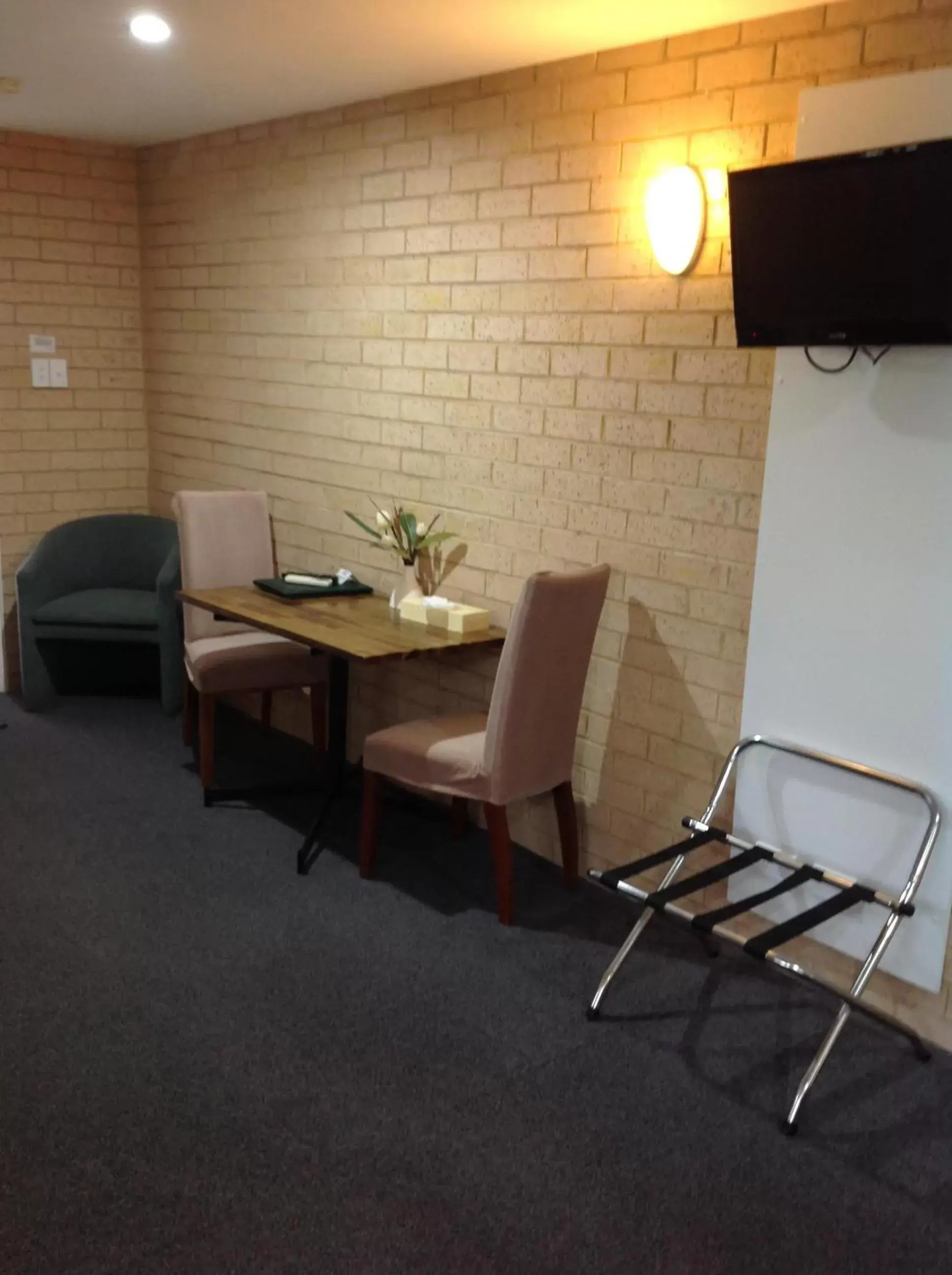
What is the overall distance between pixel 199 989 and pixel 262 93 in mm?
2886

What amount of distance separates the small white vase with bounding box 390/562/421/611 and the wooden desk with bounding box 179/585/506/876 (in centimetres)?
6

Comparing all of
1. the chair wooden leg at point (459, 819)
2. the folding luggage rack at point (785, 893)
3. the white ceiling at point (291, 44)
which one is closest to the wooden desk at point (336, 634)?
the chair wooden leg at point (459, 819)

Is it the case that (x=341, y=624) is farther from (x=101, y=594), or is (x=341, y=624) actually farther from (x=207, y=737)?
(x=101, y=594)

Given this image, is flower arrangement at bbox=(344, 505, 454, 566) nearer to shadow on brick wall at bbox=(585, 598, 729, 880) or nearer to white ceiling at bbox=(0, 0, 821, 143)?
shadow on brick wall at bbox=(585, 598, 729, 880)

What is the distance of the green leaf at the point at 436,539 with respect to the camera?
3.69 meters

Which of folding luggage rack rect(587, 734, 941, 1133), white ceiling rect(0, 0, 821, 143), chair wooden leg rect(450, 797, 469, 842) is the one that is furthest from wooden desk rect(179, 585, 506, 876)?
white ceiling rect(0, 0, 821, 143)

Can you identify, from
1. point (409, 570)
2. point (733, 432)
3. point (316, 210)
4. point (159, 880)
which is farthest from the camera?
point (316, 210)

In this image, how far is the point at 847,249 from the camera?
2.44m

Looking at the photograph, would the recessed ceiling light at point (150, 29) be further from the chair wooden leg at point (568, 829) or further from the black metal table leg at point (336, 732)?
the chair wooden leg at point (568, 829)

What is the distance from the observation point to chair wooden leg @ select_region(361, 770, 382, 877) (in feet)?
11.1

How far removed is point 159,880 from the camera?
11.1ft

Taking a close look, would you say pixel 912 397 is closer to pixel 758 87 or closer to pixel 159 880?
pixel 758 87

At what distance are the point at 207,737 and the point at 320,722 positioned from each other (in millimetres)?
476

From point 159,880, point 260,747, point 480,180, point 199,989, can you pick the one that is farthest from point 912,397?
point 260,747
